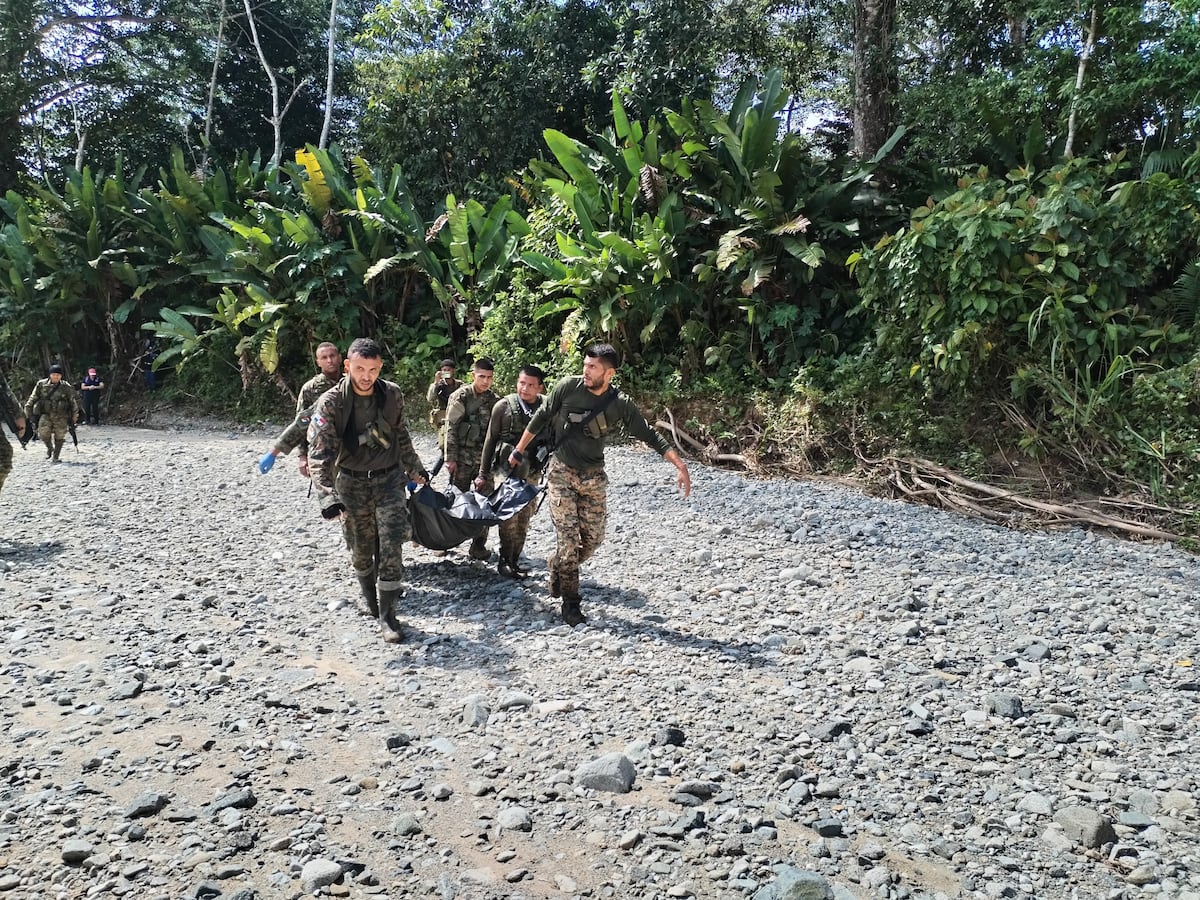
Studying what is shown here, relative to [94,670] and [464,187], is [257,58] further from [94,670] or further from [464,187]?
[94,670]

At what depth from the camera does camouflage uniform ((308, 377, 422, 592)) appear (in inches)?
195

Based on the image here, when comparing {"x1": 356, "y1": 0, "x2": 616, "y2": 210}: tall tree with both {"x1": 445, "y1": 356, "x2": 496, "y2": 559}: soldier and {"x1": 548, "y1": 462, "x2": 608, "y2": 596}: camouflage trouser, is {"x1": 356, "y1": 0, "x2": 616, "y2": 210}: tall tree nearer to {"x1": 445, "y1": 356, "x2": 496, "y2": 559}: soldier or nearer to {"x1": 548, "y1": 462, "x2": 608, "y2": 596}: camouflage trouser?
{"x1": 445, "y1": 356, "x2": 496, "y2": 559}: soldier

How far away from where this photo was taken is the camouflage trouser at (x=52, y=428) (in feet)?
40.0

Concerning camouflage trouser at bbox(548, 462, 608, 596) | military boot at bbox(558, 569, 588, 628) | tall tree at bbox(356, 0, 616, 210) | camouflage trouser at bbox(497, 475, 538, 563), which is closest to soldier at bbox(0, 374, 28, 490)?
camouflage trouser at bbox(497, 475, 538, 563)

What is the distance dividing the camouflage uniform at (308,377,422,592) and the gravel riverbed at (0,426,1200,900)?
1.66 ft

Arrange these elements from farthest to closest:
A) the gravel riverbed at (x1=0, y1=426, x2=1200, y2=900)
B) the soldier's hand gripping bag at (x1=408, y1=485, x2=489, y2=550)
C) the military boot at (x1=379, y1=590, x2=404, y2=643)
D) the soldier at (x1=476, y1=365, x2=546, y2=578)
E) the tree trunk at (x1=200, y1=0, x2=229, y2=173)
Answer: the tree trunk at (x1=200, y1=0, x2=229, y2=173) < the soldier at (x1=476, y1=365, x2=546, y2=578) < the soldier's hand gripping bag at (x1=408, y1=485, x2=489, y2=550) < the military boot at (x1=379, y1=590, x2=404, y2=643) < the gravel riverbed at (x1=0, y1=426, x2=1200, y2=900)

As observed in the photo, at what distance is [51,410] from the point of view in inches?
482

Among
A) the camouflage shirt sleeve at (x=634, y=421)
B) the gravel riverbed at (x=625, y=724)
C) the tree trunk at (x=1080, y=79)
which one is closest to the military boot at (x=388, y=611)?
the gravel riverbed at (x=625, y=724)

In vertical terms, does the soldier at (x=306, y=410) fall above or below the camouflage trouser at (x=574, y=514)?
above

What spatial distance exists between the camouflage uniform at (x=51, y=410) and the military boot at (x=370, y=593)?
9.42 meters

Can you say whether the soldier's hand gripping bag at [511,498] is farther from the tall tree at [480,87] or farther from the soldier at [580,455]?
the tall tree at [480,87]

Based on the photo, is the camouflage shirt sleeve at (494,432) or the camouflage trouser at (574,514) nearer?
the camouflage trouser at (574,514)

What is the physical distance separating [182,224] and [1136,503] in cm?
1831

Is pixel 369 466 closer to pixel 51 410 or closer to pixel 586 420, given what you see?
pixel 586 420
